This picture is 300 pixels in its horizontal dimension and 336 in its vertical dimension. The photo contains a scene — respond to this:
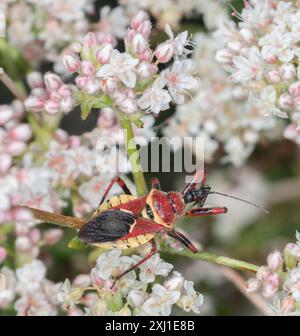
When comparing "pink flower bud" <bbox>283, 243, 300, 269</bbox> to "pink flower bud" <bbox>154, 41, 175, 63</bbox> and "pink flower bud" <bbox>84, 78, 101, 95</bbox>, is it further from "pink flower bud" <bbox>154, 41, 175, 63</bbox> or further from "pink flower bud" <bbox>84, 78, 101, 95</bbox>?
"pink flower bud" <bbox>84, 78, 101, 95</bbox>

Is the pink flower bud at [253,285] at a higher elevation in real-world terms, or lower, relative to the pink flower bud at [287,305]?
higher

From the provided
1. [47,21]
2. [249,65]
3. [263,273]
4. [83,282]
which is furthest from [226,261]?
[47,21]

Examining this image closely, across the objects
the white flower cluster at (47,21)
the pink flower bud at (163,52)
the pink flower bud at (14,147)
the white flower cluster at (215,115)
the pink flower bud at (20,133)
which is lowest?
the pink flower bud at (14,147)

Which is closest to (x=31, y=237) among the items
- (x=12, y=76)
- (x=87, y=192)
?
(x=87, y=192)

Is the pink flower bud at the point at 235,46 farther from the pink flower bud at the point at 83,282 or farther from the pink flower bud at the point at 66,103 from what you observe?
the pink flower bud at the point at 83,282

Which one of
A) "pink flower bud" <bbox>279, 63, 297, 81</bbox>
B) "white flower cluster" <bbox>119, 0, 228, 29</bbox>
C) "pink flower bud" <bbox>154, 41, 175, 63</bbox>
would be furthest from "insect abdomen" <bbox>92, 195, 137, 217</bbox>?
"white flower cluster" <bbox>119, 0, 228, 29</bbox>

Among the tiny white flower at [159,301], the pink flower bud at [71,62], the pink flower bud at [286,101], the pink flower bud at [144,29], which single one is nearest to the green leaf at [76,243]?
the tiny white flower at [159,301]

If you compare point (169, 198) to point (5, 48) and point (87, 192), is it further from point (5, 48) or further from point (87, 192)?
point (5, 48)
